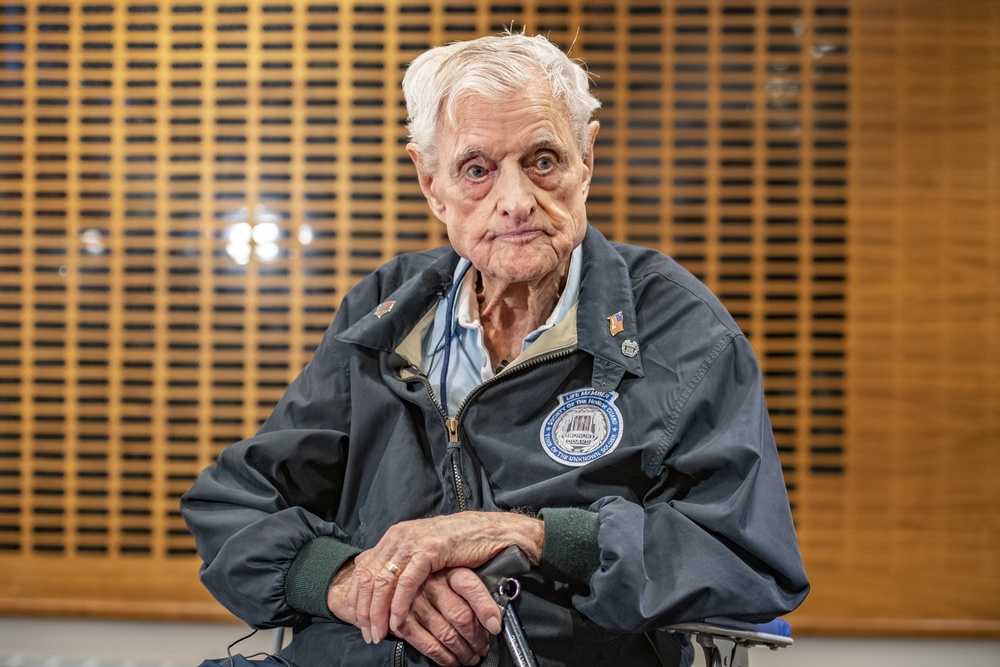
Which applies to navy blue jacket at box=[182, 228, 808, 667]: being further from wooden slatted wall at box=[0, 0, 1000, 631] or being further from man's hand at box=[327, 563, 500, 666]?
wooden slatted wall at box=[0, 0, 1000, 631]

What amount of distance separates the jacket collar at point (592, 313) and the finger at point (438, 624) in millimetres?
476

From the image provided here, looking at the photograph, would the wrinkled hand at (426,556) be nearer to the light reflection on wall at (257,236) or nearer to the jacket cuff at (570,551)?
the jacket cuff at (570,551)

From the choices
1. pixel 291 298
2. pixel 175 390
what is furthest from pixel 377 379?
pixel 175 390

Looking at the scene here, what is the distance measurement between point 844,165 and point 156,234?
2.27 metres

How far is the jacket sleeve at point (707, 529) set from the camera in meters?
1.29

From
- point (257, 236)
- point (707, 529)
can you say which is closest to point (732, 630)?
point (707, 529)

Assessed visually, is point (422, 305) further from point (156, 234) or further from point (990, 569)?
point (990, 569)

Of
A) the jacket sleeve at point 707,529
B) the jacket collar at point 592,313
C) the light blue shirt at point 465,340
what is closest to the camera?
the jacket sleeve at point 707,529

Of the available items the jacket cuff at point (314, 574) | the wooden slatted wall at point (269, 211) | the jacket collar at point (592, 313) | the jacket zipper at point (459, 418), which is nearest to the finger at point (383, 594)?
the jacket cuff at point (314, 574)

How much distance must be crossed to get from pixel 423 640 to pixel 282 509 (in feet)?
1.34

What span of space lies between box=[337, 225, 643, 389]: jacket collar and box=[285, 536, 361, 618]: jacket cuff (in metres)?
0.39

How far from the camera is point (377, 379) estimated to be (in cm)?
166

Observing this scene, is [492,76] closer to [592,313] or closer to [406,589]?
[592,313]

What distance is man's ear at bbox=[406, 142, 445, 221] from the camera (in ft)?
5.66
